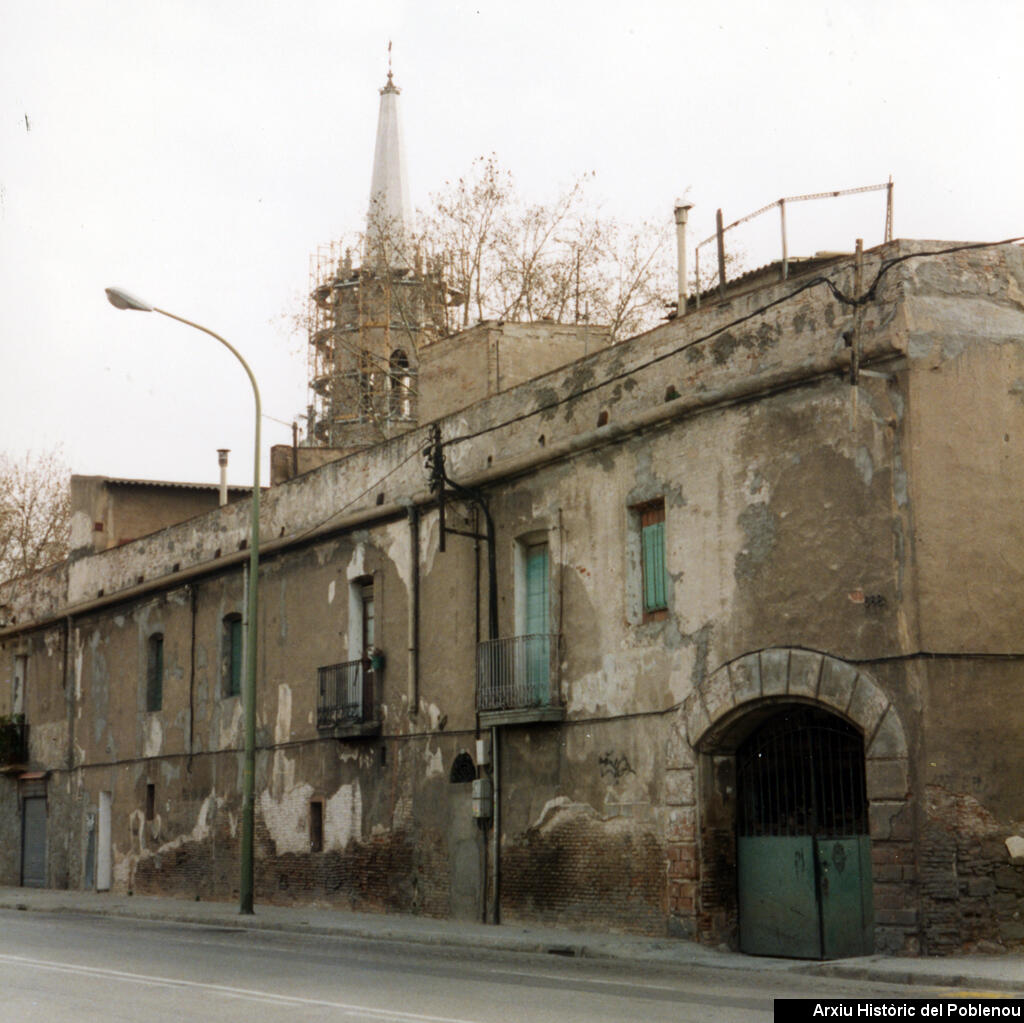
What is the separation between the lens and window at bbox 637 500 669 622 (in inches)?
790

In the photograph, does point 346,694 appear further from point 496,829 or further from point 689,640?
point 689,640

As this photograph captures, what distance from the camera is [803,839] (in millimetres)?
17891

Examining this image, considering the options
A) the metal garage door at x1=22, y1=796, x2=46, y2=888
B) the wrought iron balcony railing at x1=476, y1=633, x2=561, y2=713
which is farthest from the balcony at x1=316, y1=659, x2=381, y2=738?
the metal garage door at x1=22, y1=796, x2=46, y2=888

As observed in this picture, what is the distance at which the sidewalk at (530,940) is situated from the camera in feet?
47.5

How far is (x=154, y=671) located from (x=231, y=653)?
383 cm

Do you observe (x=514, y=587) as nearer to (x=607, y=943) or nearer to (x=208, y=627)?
(x=607, y=943)

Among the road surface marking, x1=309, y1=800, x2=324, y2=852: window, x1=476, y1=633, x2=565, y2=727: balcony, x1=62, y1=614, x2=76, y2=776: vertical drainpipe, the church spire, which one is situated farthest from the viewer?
the church spire

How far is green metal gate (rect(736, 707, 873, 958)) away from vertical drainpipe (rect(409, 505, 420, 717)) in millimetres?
6894

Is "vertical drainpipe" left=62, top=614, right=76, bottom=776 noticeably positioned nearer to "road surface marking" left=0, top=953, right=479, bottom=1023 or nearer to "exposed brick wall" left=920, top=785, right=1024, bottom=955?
"road surface marking" left=0, top=953, right=479, bottom=1023

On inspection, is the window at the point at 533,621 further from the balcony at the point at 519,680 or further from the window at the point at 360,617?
the window at the point at 360,617

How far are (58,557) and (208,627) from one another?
21.0 metres

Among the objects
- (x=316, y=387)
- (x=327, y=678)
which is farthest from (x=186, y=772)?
(x=316, y=387)

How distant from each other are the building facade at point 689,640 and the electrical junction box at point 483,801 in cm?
5

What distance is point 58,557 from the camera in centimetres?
5056
